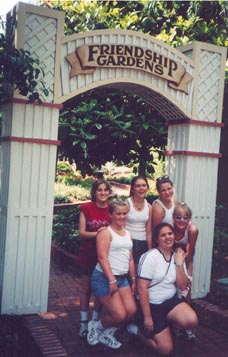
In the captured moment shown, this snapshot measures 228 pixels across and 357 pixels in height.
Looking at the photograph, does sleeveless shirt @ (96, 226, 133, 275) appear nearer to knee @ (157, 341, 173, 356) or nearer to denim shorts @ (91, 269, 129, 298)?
denim shorts @ (91, 269, 129, 298)

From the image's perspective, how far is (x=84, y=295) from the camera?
4.55m

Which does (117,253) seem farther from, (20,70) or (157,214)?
(20,70)

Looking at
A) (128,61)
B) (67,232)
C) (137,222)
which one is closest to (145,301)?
(137,222)

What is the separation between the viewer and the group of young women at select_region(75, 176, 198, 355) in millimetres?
4078

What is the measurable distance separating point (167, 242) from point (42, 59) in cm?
243

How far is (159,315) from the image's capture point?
413cm

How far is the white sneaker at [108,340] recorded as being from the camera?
165 inches

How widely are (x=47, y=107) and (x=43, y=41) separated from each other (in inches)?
28.3

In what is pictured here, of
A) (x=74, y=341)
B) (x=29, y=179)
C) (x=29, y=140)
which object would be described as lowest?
(x=74, y=341)

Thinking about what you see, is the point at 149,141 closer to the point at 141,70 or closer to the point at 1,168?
the point at 141,70

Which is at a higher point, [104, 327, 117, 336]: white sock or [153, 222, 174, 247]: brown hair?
[153, 222, 174, 247]: brown hair

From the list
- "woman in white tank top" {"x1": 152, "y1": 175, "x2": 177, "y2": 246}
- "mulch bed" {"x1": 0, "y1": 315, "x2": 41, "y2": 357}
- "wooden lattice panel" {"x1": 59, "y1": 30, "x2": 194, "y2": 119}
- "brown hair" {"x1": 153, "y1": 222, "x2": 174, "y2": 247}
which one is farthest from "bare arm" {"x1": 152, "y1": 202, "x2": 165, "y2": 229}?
"mulch bed" {"x1": 0, "y1": 315, "x2": 41, "y2": 357}

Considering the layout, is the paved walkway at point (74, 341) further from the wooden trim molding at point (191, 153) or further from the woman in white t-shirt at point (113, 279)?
the wooden trim molding at point (191, 153)

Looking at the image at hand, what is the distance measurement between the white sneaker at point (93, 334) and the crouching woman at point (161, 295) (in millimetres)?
430
